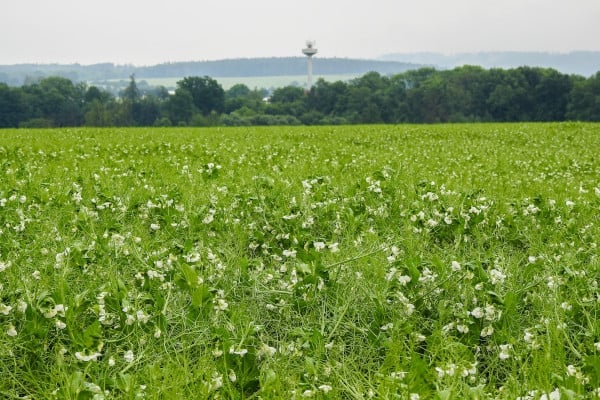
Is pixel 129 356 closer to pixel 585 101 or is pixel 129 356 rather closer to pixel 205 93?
pixel 585 101

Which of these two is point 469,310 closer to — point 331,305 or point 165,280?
point 331,305

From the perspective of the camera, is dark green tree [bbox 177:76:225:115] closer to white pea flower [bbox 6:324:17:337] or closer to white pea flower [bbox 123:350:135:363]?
white pea flower [bbox 6:324:17:337]

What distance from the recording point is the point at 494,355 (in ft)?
12.3

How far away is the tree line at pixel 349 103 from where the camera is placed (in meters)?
89.6

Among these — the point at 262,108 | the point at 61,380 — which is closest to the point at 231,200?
the point at 61,380

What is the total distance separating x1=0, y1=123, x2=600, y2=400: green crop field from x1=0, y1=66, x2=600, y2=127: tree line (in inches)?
3257

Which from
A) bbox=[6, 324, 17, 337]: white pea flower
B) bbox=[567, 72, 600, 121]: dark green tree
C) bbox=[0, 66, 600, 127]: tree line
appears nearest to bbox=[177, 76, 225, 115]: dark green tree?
bbox=[0, 66, 600, 127]: tree line

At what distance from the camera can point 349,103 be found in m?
99.4

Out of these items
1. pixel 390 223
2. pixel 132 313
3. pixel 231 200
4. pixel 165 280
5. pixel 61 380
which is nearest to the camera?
pixel 61 380

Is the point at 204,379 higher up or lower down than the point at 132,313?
lower down

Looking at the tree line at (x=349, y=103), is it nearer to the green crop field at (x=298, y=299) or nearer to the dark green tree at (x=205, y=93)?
the dark green tree at (x=205, y=93)

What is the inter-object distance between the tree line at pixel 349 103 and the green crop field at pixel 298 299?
271 ft

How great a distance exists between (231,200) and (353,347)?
4.00 meters

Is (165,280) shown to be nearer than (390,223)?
Yes
